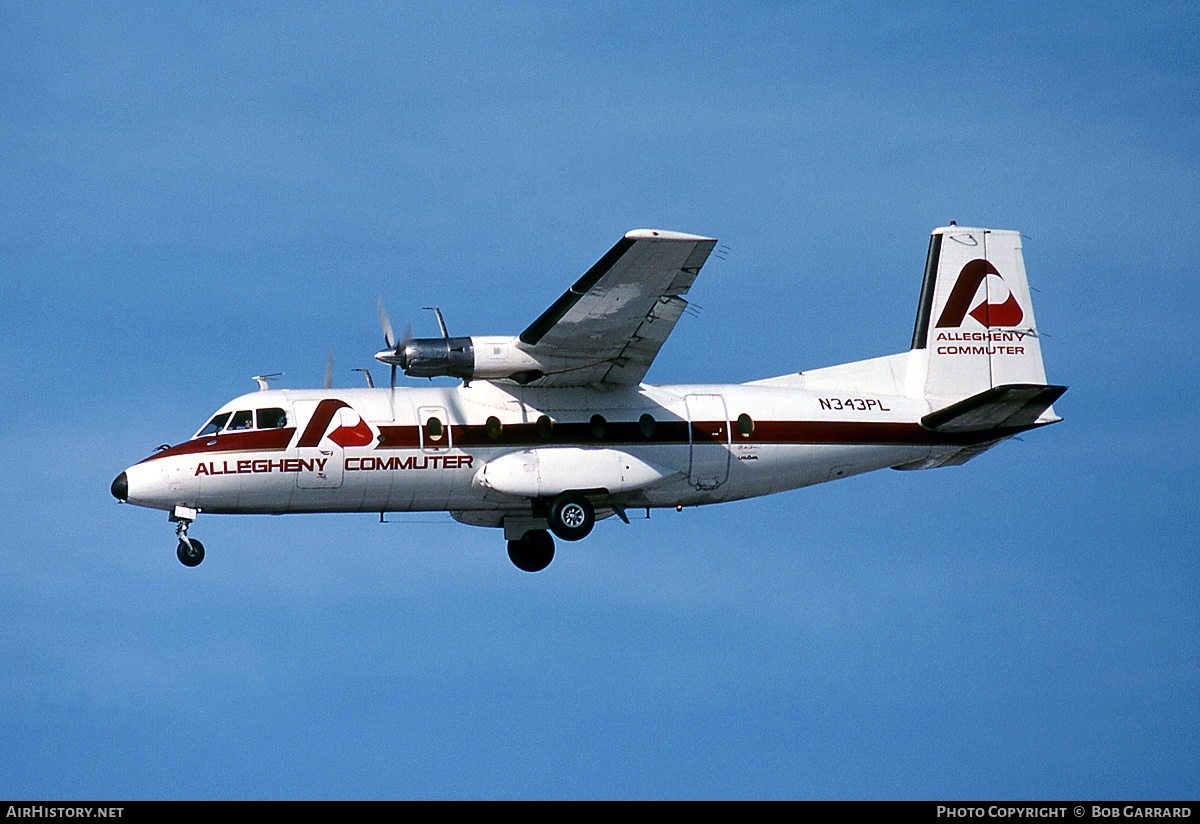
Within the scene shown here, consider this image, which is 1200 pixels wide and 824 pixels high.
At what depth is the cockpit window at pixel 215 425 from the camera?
79.2ft

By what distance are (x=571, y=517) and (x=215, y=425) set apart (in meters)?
4.85

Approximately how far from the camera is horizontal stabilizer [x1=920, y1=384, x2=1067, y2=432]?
80.1ft

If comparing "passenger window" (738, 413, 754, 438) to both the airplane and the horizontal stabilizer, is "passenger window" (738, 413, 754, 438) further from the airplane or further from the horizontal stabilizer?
the horizontal stabilizer

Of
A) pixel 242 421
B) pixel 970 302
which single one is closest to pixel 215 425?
pixel 242 421

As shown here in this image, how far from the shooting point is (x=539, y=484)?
24.2 meters

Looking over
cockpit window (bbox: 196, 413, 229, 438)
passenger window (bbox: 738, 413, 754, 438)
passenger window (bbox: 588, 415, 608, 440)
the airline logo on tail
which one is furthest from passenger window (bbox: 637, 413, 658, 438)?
cockpit window (bbox: 196, 413, 229, 438)

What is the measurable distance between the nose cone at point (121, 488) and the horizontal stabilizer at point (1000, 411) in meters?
10.8

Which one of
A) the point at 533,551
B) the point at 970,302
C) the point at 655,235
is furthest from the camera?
the point at 970,302

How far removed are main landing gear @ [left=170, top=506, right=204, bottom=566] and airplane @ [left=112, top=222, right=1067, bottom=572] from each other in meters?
0.03

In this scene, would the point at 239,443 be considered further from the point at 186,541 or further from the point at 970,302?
the point at 970,302

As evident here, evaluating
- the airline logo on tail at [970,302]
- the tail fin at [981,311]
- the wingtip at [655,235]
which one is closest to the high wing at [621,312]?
the wingtip at [655,235]

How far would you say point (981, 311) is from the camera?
26.5 m
